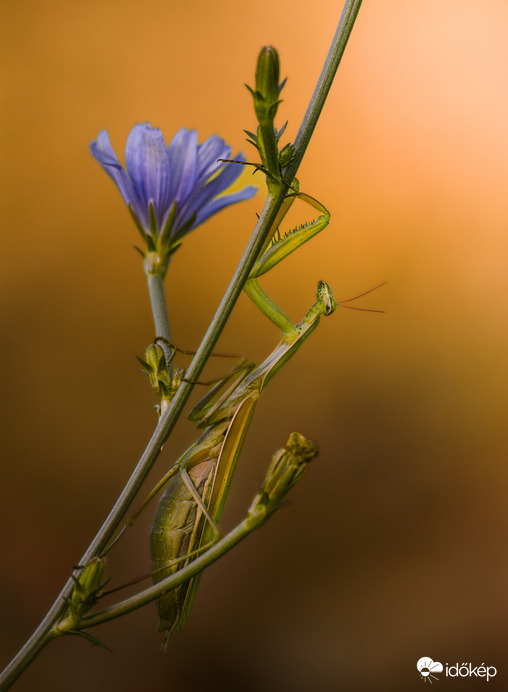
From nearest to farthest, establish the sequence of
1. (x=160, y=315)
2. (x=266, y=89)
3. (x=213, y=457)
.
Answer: (x=266, y=89), (x=160, y=315), (x=213, y=457)

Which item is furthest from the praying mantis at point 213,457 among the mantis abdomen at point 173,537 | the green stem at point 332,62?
the green stem at point 332,62

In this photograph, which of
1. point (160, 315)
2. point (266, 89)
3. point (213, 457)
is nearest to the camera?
point (266, 89)

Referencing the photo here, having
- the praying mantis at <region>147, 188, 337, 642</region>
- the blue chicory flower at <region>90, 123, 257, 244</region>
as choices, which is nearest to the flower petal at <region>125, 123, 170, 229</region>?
the blue chicory flower at <region>90, 123, 257, 244</region>

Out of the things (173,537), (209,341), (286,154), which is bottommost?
(173,537)

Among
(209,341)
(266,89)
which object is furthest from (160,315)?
(266,89)

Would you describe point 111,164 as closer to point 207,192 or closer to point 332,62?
point 207,192

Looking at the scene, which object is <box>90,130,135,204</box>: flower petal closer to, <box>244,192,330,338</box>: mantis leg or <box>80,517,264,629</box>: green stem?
<box>244,192,330,338</box>: mantis leg

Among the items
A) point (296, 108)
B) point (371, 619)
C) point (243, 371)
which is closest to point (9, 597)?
point (371, 619)
